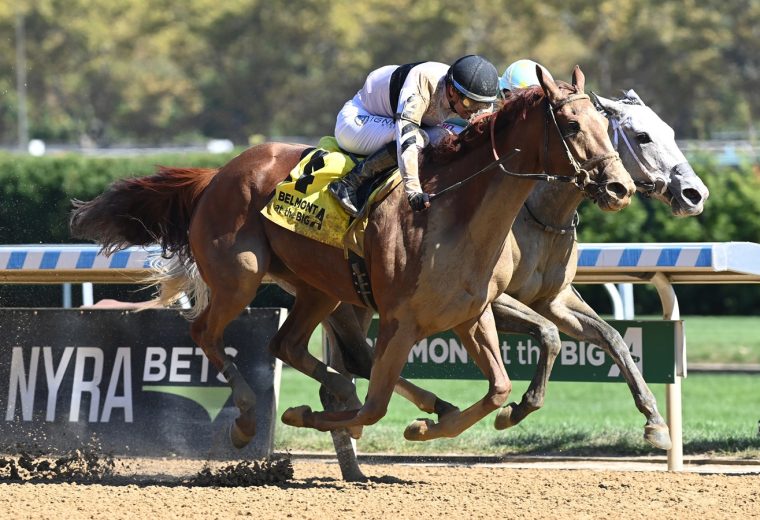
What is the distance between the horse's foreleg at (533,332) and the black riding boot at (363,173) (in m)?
0.97

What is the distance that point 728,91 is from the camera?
→ 53531 millimetres

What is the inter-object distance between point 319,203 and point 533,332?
133 centimetres

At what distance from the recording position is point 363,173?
6.03 meters

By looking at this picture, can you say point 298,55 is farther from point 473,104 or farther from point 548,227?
point 473,104

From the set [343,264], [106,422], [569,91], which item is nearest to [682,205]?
[569,91]

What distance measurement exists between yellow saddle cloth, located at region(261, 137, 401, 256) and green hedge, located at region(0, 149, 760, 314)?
34.2ft

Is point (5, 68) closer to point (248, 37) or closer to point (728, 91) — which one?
point (248, 37)

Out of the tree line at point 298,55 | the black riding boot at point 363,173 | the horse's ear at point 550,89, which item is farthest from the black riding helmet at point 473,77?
the tree line at point 298,55

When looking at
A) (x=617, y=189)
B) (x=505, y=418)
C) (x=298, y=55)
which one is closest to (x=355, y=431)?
(x=505, y=418)

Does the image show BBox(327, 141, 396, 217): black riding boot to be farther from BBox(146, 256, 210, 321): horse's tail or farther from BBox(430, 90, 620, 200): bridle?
BBox(146, 256, 210, 321): horse's tail

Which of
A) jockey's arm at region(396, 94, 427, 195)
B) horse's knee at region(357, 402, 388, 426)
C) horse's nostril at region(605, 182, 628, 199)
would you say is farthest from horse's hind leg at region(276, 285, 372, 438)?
horse's nostril at region(605, 182, 628, 199)

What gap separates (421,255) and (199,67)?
190 feet

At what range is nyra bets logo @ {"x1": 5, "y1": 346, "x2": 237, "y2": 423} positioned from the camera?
754 cm

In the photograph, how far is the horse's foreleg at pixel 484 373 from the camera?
5.90 meters
